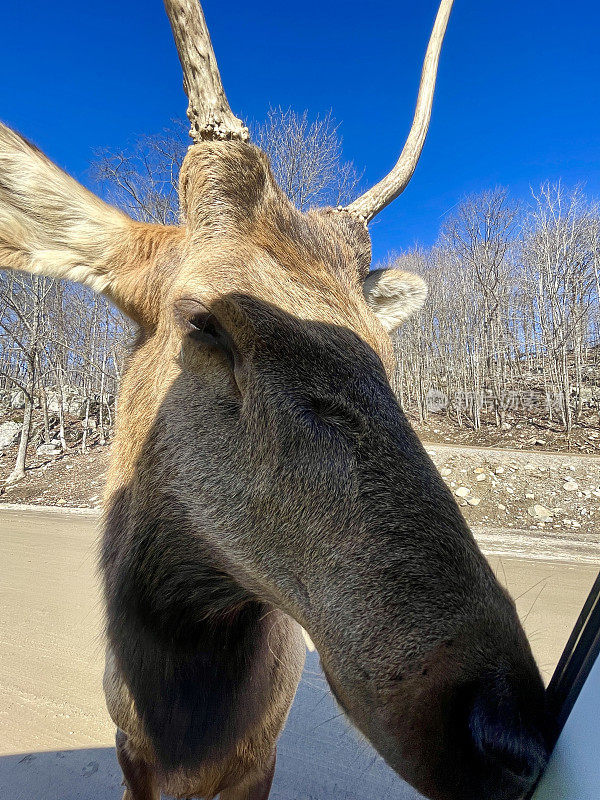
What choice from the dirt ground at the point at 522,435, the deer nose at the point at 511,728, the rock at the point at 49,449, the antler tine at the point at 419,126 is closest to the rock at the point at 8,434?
the rock at the point at 49,449

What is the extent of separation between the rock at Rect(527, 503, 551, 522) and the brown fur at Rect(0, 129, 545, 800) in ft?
34.7

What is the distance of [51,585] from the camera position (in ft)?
22.8

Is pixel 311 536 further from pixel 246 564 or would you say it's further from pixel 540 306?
pixel 540 306

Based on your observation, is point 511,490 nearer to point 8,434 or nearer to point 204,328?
point 204,328

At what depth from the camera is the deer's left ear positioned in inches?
129

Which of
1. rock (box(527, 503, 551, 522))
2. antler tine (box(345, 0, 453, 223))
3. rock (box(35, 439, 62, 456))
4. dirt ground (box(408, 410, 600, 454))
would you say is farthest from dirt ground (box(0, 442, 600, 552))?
antler tine (box(345, 0, 453, 223))

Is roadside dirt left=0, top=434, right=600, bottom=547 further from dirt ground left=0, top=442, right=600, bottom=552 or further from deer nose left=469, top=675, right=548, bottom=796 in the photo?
deer nose left=469, top=675, right=548, bottom=796

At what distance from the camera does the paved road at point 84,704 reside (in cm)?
345

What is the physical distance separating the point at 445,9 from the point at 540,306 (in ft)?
72.5

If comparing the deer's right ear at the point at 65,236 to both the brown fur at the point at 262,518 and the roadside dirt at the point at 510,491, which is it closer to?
the brown fur at the point at 262,518

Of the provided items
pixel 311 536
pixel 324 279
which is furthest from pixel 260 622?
pixel 324 279

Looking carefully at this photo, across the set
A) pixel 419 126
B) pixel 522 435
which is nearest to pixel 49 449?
pixel 522 435

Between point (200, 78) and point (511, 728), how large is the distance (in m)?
2.58

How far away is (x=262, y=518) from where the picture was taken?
1.57 m
